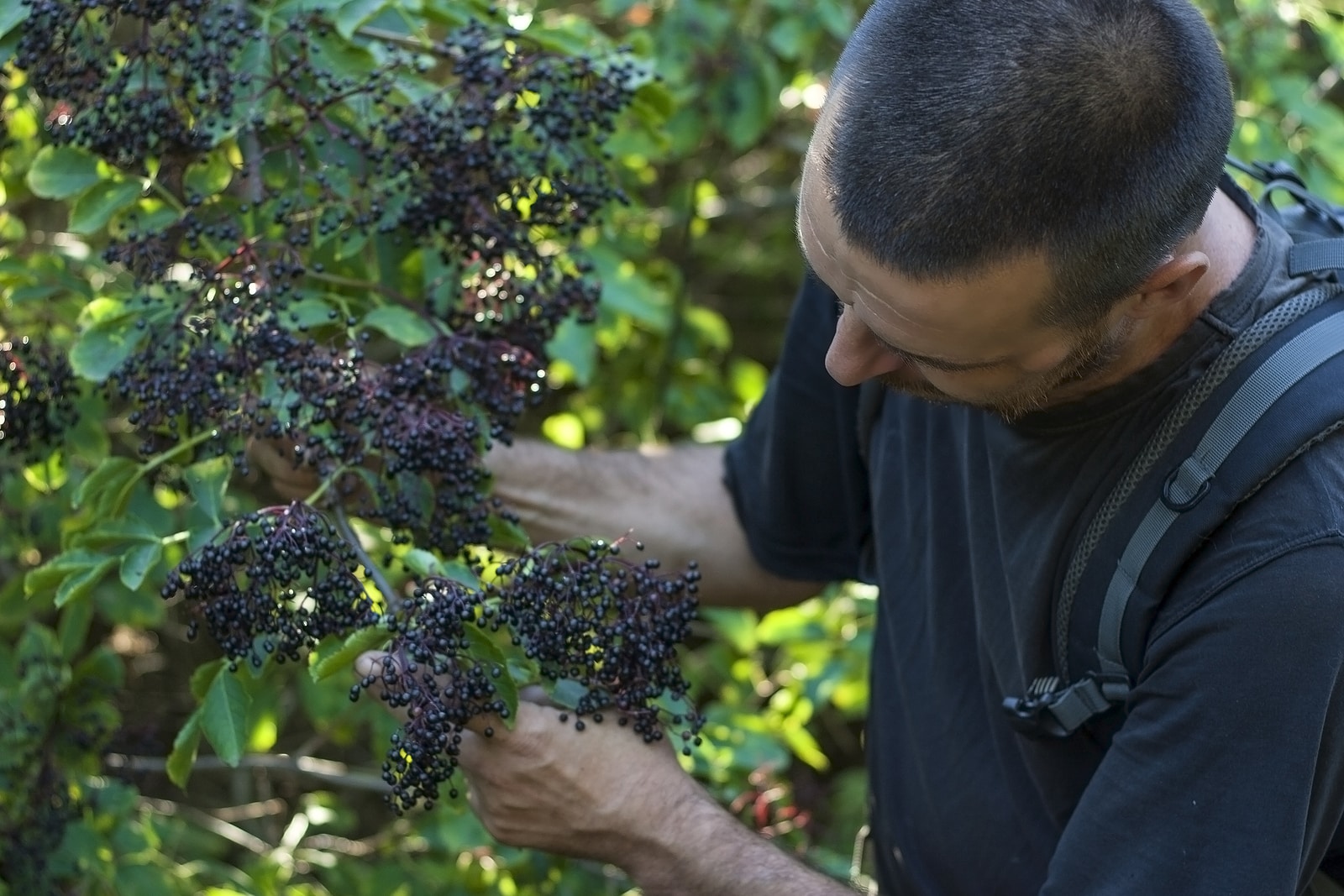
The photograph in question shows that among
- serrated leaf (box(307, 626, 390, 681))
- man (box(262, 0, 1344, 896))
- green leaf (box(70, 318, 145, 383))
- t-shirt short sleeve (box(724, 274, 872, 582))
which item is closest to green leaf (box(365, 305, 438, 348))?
green leaf (box(70, 318, 145, 383))

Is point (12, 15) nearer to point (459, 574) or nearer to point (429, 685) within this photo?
point (459, 574)

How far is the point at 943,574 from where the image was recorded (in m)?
2.07

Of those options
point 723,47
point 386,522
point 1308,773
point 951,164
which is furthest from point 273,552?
point 723,47

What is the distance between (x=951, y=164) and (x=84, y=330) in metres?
1.10

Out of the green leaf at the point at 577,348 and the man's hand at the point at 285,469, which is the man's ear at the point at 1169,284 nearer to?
the man's hand at the point at 285,469

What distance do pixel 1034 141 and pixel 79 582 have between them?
4.07 ft

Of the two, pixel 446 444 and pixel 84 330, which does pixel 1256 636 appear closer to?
pixel 446 444

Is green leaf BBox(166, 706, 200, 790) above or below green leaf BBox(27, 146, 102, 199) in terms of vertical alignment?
below

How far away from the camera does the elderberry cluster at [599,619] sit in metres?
1.60

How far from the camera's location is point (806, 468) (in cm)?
235

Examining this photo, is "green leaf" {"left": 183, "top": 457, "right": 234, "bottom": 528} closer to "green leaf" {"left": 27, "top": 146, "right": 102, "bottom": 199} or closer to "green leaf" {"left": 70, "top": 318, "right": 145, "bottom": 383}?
"green leaf" {"left": 70, "top": 318, "right": 145, "bottom": 383}

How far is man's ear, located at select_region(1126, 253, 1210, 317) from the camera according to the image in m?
1.52

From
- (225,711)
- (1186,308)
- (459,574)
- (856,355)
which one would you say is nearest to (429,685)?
(459,574)

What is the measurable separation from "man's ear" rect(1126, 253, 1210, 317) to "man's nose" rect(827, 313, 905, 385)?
277 millimetres
